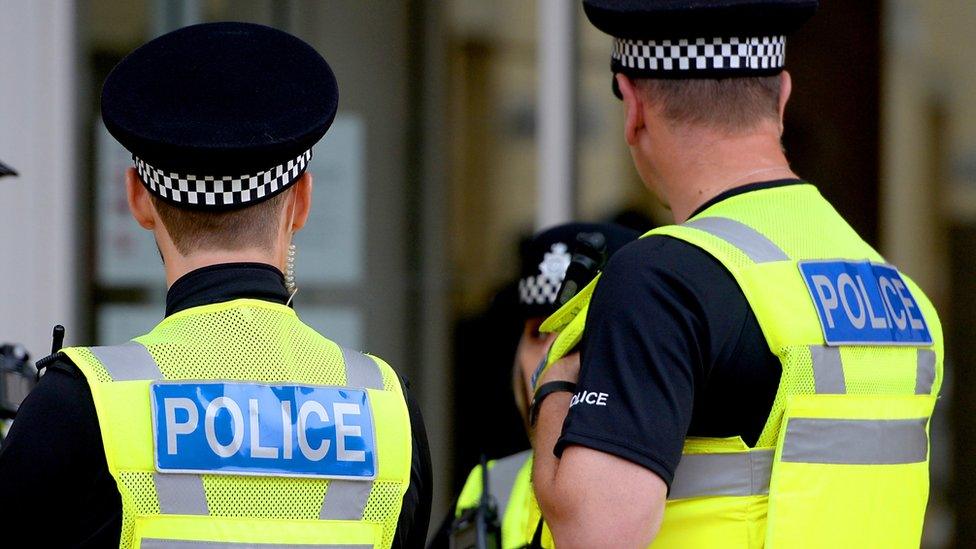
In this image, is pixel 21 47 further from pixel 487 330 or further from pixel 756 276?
pixel 756 276

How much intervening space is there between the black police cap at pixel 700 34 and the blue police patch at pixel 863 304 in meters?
0.38

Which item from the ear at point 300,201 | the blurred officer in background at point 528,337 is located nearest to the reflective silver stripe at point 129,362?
the ear at point 300,201

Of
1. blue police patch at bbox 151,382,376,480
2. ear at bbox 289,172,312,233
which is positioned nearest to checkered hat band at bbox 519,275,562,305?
ear at bbox 289,172,312,233

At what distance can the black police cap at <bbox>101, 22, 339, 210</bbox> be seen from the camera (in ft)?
6.17

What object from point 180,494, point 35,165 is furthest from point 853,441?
point 35,165

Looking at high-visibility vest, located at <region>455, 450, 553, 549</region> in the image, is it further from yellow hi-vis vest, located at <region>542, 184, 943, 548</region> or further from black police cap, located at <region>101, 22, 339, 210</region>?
black police cap, located at <region>101, 22, 339, 210</region>

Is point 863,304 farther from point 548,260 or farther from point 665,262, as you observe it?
point 548,260

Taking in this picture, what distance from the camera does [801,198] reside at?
2.19 meters

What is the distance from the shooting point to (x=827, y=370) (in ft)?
6.63

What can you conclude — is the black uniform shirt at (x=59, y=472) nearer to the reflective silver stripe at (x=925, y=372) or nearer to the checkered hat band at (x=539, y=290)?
the reflective silver stripe at (x=925, y=372)

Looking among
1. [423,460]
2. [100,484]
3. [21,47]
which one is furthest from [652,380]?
[21,47]

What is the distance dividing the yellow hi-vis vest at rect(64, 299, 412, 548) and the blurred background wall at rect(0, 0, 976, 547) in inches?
105

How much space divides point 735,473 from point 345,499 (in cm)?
61

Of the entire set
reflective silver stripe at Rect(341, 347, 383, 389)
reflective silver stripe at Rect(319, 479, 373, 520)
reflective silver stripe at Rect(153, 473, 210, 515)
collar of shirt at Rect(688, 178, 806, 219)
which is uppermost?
collar of shirt at Rect(688, 178, 806, 219)
